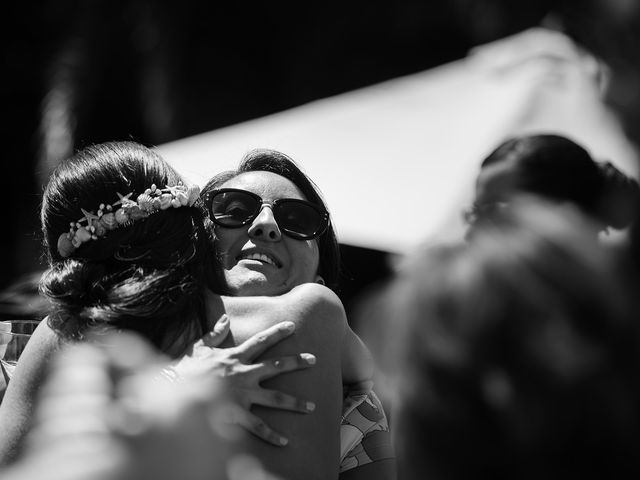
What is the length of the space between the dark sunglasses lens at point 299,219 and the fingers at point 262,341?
65 cm

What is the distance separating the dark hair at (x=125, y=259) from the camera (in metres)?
2.20

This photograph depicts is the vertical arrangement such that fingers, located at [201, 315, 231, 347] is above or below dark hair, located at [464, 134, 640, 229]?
below

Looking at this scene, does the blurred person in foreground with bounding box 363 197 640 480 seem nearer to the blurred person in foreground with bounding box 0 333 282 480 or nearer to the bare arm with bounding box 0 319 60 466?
the blurred person in foreground with bounding box 0 333 282 480

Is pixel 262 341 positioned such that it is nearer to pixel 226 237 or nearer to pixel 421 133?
pixel 226 237

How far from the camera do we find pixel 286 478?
6.85 ft

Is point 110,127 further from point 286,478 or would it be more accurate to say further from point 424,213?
point 286,478

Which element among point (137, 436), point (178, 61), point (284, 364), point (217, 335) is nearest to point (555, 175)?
point (284, 364)

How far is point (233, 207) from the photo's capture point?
279 centimetres

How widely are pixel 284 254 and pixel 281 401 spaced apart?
0.73 m

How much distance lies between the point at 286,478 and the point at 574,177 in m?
1.05

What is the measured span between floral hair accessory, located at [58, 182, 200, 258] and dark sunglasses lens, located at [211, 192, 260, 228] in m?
0.35

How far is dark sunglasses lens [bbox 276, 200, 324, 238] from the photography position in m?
2.82

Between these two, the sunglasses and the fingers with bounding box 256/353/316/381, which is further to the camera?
the sunglasses

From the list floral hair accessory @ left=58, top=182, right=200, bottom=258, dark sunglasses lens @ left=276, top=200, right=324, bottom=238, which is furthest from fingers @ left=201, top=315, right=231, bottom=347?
dark sunglasses lens @ left=276, top=200, right=324, bottom=238
